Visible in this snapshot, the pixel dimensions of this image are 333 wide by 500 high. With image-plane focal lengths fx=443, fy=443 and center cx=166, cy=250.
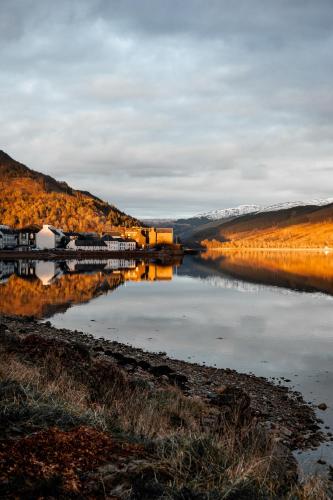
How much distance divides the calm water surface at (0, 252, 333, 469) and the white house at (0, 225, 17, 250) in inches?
3087

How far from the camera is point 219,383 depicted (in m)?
16.7

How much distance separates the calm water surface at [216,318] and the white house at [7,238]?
3087 inches

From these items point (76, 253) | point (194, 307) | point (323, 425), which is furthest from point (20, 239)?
point (323, 425)

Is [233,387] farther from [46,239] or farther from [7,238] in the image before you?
[46,239]

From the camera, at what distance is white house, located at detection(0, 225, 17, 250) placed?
135 m

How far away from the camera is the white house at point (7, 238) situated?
134875mm

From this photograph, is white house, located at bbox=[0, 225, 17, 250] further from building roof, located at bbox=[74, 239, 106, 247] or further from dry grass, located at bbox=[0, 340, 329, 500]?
dry grass, located at bbox=[0, 340, 329, 500]

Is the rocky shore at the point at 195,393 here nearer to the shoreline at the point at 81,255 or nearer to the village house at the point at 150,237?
the shoreline at the point at 81,255

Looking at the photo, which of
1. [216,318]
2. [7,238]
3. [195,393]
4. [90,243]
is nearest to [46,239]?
[7,238]

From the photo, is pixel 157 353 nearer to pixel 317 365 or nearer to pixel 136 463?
pixel 317 365

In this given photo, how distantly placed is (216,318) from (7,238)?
384 ft

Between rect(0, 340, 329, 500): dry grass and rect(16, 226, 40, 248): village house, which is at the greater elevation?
rect(16, 226, 40, 248): village house

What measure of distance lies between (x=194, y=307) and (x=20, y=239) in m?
115

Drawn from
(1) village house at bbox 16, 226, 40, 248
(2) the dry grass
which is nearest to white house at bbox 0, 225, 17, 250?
(1) village house at bbox 16, 226, 40, 248
